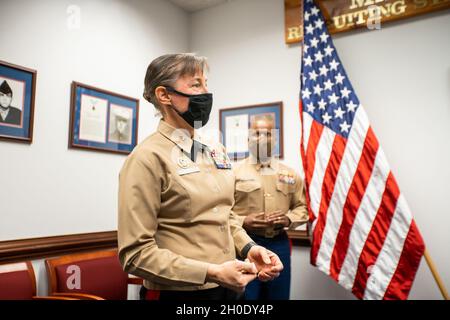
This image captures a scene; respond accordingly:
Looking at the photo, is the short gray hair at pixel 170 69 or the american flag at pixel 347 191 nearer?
the short gray hair at pixel 170 69

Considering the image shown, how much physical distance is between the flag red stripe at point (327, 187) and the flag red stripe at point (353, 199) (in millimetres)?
118

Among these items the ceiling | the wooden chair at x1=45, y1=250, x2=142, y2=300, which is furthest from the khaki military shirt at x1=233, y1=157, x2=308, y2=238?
the ceiling

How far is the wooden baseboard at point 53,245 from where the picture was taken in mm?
1976

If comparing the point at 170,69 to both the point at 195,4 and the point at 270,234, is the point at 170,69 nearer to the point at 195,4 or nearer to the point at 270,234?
the point at 270,234

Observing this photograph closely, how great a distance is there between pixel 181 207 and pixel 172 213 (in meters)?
0.03

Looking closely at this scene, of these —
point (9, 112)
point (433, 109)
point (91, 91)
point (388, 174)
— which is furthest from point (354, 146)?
point (9, 112)

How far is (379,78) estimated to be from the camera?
2633mm

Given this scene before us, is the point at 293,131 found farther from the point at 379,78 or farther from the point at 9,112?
the point at 9,112

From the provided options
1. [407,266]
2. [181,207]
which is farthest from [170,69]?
[407,266]

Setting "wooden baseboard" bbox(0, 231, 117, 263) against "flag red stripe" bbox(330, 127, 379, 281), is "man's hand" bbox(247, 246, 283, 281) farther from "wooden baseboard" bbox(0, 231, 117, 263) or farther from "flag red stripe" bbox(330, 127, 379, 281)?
"wooden baseboard" bbox(0, 231, 117, 263)

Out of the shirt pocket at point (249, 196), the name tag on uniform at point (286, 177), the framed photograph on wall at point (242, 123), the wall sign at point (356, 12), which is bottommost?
the shirt pocket at point (249, 196)

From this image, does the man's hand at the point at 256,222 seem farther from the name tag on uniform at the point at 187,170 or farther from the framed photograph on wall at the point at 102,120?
the framed photograph on wall at the point at 102,120

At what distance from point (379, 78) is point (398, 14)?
0.47m

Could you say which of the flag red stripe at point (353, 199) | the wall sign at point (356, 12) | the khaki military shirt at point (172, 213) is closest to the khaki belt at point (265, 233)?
the flag red stripe at point (353, 199)
